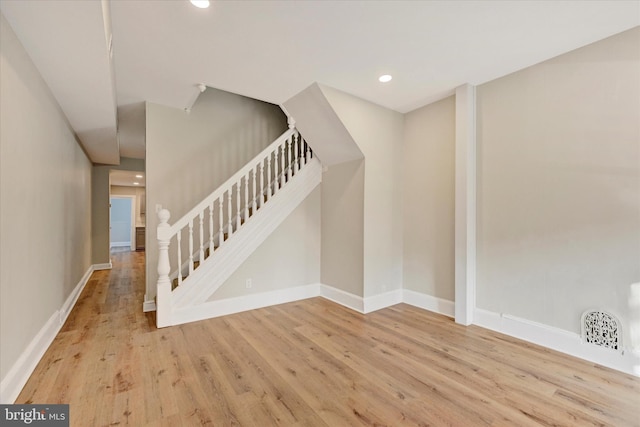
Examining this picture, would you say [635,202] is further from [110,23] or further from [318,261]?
[110,23]

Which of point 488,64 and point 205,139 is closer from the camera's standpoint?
point 488,64

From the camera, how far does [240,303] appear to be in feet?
11.4

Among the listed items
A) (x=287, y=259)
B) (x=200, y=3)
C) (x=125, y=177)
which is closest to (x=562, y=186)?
(x=287, y=259)

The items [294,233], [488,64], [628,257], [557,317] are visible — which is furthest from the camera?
[294,233]

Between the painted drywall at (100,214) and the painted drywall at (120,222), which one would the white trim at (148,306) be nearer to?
the painted drywall at (100,214)

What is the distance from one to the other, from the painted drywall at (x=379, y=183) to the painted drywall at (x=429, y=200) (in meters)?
0.12

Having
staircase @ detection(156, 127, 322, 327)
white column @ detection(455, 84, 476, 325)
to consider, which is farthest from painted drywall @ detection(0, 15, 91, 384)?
white column @ detection(455, 84, 476, 325)

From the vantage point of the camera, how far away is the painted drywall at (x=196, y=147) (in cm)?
368

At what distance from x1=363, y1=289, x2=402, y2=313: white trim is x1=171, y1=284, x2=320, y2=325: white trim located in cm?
91

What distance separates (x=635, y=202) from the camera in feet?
6.97

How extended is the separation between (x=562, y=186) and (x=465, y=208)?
81 cm

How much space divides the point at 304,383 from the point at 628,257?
Answer: 2.60 meters

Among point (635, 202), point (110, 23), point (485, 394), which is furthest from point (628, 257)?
point (110, 23)

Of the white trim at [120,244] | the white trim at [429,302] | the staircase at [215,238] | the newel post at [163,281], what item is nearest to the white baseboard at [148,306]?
the staircase at [215,238]
